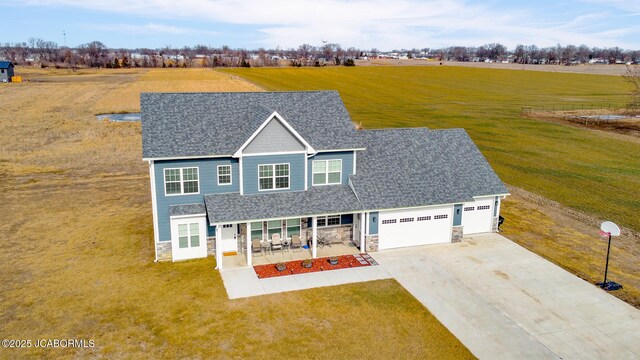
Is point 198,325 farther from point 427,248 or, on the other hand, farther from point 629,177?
point 629,177

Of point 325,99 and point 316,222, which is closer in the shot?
point 316,222

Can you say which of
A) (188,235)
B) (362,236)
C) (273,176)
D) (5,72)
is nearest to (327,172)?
(273,176)

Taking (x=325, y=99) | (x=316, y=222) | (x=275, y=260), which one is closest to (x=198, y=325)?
(x=275, y=260)

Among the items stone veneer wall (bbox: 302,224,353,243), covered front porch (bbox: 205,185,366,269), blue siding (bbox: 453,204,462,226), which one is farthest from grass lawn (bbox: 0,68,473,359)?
blue siding (bbox: 453,204,462,226)

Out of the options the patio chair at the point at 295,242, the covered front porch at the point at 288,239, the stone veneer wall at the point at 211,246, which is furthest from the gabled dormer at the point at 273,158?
the stone veneer wall at the point at 211,246

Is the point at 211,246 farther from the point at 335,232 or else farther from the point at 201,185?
the point at 335,232

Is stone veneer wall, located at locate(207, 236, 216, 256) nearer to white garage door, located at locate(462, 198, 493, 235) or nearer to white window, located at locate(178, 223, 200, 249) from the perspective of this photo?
white window, located at locate(178, 223, 200, 249)
